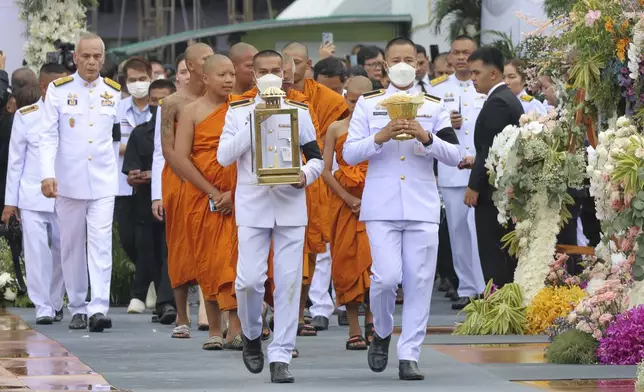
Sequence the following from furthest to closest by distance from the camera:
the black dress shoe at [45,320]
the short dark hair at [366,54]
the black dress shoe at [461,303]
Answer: the short dark hair at [366,54]
the black dress shoe at [461,303]
the black dress shoe at [45,320]

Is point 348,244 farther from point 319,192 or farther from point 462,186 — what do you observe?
point 462,186

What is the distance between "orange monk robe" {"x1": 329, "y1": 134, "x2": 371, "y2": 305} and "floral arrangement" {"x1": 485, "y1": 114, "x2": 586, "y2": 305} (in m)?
1.34

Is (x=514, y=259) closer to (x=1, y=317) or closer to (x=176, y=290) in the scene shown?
(x=176, y=290)

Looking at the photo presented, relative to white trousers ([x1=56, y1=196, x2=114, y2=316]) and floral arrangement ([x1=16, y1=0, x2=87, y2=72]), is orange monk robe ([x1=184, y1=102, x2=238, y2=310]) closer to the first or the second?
white trousers ([x1=56, y1=196, x2=114, y2=316])

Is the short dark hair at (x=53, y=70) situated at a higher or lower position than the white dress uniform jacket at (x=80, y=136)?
Answer: higher

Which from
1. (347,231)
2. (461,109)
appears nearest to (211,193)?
(347,231)

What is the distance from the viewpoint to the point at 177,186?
12320 millimetres

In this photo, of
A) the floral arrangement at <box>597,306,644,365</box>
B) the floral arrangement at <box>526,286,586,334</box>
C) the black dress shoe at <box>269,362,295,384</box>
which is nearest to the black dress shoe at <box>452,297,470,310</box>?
the floral arrangement at <box>526,286,586,334</box>

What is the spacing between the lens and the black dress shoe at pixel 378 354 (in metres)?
9.99

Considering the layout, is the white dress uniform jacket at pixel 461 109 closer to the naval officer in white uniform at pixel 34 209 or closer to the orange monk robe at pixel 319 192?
the orange monk robe at pixel 319 192

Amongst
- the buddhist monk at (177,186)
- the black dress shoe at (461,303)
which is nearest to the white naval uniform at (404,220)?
the buddhist monk at (177,186)

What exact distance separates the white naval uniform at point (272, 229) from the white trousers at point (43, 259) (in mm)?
4653

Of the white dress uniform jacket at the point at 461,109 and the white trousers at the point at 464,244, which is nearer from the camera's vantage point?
the white trousers at the point at 464,244

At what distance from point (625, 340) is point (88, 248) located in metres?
4.98
